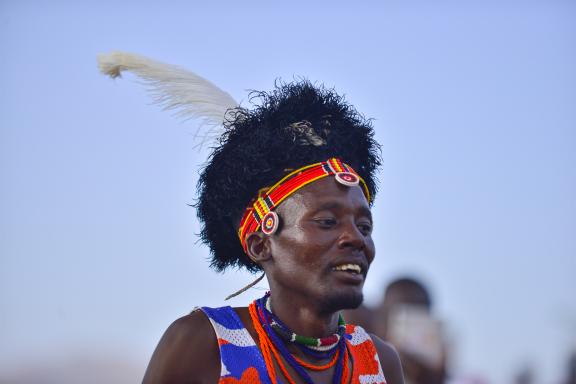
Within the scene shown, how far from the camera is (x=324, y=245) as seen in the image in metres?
4.36

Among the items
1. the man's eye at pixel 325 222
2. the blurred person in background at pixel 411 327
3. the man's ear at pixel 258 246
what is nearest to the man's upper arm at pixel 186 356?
the man's ear at pixel 258 246

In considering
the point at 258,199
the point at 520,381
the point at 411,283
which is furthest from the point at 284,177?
the point at 520,381

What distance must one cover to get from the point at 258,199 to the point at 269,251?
0.24 meters

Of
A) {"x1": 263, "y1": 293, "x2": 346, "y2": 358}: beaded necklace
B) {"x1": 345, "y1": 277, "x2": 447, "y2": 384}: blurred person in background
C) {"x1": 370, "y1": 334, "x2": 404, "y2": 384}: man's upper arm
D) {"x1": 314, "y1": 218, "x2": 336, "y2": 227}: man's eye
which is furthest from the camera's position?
{"x1": 345, "y1": 277, "x2": 447, "y2": 384}: blurred person in background

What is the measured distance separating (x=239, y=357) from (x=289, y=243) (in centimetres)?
52

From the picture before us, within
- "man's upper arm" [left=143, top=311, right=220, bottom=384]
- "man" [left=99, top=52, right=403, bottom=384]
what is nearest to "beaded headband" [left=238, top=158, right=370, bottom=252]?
"man" [left=99, top=52, right=403, bottom=384]

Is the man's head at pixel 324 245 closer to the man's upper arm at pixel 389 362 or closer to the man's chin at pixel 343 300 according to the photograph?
the man's chin at pixel 343 300

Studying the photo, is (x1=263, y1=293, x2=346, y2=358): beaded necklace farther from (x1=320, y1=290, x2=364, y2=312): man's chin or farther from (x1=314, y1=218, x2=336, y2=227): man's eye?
(x1=314, y1=218, x2=336, y2=227): man's eye

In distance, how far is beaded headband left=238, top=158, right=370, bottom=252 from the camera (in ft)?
14.9

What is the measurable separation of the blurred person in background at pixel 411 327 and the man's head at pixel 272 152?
123 inches

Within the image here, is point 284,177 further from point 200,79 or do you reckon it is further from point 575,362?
point 575,362

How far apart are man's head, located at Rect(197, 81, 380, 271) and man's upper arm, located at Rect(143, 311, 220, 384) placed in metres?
0.54

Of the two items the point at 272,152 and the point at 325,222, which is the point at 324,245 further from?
the point at 272,152

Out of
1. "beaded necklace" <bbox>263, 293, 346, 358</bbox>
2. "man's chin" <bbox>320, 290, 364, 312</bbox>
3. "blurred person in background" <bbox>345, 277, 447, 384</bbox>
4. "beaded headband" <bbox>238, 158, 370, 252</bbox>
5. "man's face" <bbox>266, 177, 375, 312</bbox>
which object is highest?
"beaded headband" <bbox>238, 158, 370, 252</bbox>
